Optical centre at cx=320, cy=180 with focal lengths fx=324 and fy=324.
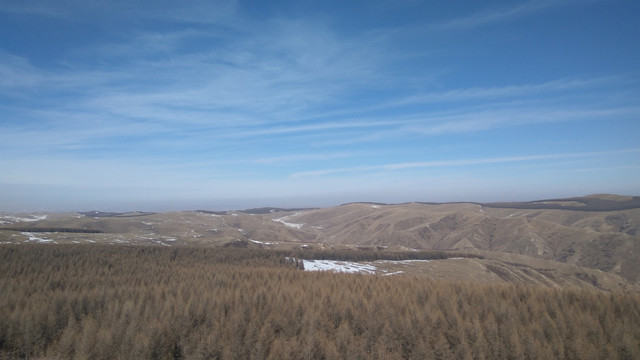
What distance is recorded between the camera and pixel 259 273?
340 ft

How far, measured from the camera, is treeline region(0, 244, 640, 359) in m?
39.5

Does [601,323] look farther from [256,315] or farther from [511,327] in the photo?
[256,315]

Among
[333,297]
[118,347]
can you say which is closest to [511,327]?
[333,297]

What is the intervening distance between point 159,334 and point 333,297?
3305 centimetres

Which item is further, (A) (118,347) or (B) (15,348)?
(B) (15,348)

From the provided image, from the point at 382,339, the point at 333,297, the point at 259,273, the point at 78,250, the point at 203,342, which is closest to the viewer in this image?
the point at 203,342

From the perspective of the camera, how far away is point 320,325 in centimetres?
5062

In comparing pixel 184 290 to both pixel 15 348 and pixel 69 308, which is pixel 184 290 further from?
pixel 15 348

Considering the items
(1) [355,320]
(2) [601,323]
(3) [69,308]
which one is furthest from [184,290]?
(2) [601,323]

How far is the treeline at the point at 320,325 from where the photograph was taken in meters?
39.5

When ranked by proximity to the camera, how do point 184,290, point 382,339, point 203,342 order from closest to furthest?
point 203,342 < point 382,339 < point 184,290

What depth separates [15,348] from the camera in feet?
145

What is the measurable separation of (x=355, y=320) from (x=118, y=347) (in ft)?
110

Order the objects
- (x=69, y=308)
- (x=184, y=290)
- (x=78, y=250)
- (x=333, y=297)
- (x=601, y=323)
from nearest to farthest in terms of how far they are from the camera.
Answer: (x=601, y=323)
(x=69, y=308)
(x=333, y=297)
(x=184, y=290)
(x=78, y=250)
